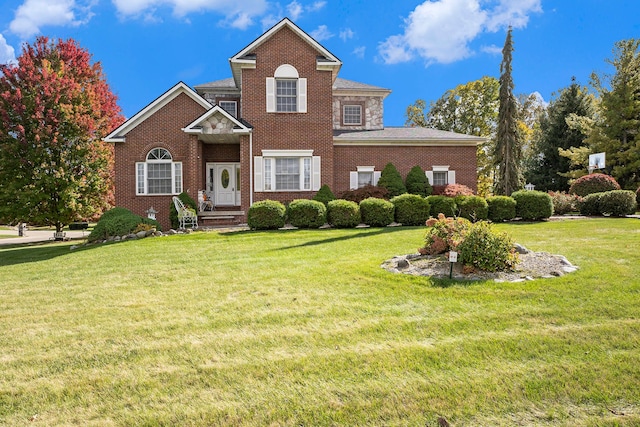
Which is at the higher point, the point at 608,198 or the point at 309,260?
the point at 608,198

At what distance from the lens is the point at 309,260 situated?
341 inches

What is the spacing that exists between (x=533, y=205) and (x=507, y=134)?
11.8m

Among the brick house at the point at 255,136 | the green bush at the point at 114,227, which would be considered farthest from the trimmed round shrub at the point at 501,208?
the green bush at the point at 114,227

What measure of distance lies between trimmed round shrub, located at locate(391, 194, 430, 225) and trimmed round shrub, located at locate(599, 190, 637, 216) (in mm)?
8452

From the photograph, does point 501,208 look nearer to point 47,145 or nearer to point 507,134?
point 507,134

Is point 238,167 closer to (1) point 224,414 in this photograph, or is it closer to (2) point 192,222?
(2) point 192,222

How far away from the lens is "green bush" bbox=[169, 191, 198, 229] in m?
16.9

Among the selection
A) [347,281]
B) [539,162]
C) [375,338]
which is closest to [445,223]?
[347,281]

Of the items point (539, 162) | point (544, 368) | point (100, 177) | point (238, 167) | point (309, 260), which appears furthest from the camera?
point (539, 162)

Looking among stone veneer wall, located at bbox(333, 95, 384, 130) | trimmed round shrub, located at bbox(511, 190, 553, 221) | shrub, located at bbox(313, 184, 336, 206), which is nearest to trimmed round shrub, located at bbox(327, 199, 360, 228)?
shrub, located at bbox(313, 184, 336, 206)

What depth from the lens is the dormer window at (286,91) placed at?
60.4 ft

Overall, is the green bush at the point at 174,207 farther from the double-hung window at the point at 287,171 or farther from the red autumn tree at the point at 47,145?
the red autumn tree at the point at 47,145

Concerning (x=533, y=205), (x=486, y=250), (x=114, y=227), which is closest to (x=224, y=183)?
(x=114, y=227)

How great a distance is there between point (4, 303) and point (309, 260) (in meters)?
5.53
